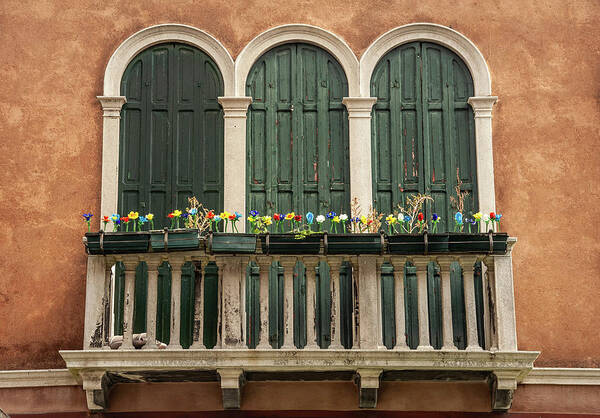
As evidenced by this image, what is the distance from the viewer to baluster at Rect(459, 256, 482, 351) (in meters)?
11.5

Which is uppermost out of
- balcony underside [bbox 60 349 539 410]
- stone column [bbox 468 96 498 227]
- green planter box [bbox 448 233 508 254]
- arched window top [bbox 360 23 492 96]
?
arched window top [bbox 360 23 492 96]

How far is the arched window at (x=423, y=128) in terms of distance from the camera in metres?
12.9

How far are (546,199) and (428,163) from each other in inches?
52.5

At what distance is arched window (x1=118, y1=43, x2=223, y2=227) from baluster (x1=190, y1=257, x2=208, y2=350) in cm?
116

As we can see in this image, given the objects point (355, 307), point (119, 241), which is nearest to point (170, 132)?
point (119, 241)

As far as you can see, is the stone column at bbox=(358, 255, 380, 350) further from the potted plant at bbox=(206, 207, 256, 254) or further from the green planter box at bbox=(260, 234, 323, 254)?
the potted plant at bbox=(206, 207, 256, 254)

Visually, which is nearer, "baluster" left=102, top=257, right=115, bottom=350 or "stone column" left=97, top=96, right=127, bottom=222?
"baluster" left=102, top=257, right=115, bottom=350

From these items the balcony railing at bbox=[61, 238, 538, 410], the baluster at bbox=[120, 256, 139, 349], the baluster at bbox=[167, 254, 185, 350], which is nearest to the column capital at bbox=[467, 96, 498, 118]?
the balcony railing at bbox=[61, 238, 538, 410]

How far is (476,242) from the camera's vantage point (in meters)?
11.5

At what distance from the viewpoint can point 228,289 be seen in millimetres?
11570

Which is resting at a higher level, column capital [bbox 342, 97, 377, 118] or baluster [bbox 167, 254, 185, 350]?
column capital [bbox 342, 97, 377, 118]

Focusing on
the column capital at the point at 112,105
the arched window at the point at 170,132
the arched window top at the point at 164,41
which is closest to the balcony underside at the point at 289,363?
the arched window at the point at 170,132

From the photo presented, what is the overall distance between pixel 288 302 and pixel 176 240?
126 cm

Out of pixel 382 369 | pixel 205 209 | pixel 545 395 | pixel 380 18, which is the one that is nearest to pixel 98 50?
pixel 205 209
